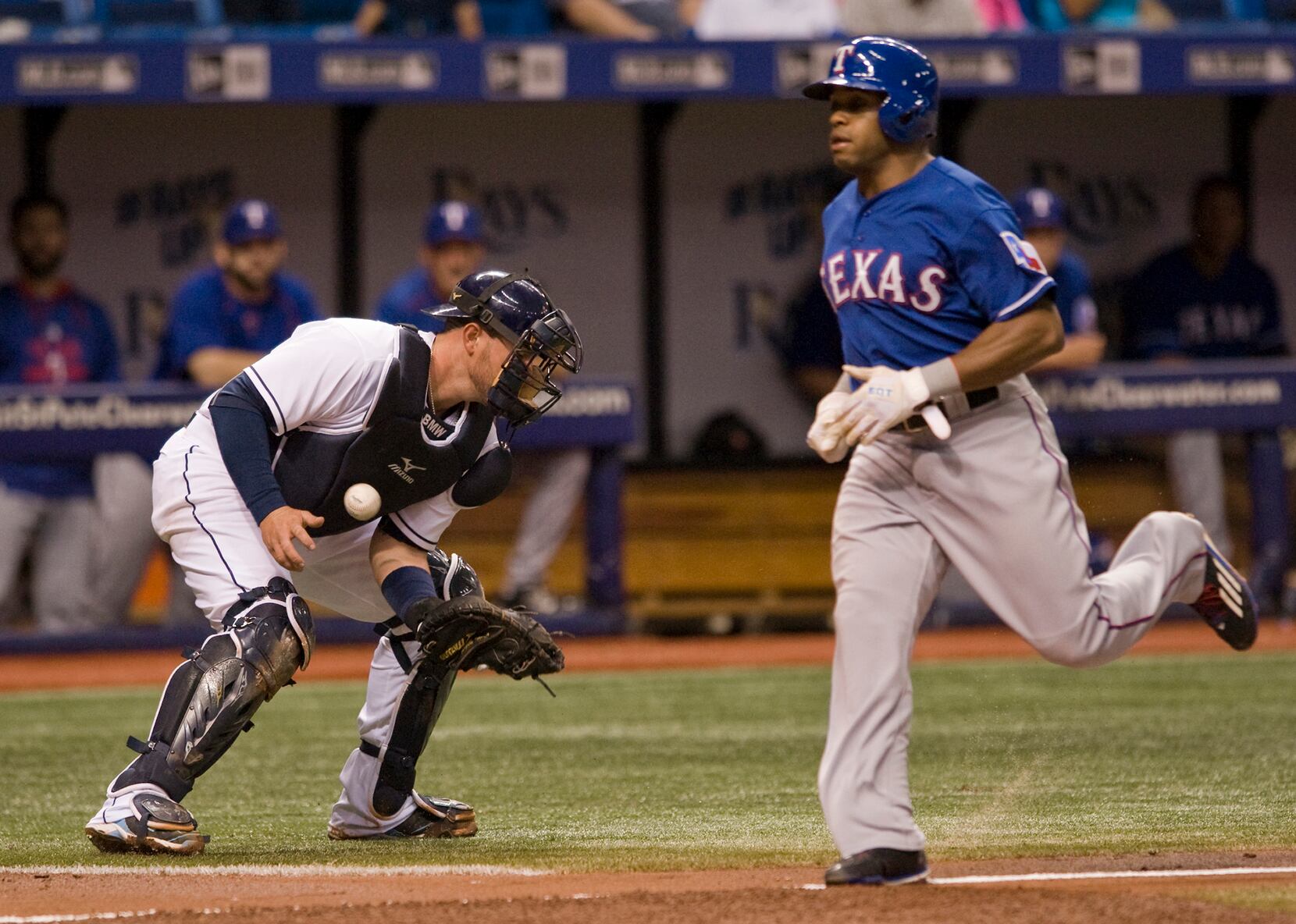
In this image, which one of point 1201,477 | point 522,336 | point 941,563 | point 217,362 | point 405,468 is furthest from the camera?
point 1201,477

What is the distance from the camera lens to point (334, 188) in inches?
442

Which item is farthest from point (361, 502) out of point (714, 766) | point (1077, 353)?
point (1077, 353)

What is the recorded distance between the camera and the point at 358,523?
184 inches

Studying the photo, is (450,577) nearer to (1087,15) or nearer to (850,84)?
(850,84)

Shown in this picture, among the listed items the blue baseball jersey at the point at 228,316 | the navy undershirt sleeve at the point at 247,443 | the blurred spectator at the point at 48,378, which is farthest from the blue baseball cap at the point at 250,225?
the navy undershirt sleeve at the point at 247,443

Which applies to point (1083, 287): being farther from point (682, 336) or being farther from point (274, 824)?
point (274, 824)

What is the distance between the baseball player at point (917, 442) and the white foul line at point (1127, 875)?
129 millimetres

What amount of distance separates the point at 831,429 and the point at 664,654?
5.41 metres

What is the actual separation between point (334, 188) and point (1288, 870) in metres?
8.19

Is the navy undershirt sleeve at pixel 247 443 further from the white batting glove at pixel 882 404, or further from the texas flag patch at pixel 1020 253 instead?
the texas flag patch at pixel 1020 253

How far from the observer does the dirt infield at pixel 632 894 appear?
11.4 ft

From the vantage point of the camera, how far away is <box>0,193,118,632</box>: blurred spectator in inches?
357

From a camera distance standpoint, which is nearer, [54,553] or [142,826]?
[142,826]

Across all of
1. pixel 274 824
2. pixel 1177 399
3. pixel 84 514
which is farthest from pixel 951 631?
pixel 274 824
